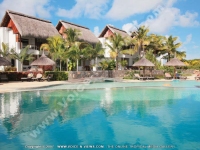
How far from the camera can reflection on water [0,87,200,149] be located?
20.9ft

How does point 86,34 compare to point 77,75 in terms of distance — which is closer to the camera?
point 77,75

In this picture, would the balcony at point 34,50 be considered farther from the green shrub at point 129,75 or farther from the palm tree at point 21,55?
the green shrub at point 129,75

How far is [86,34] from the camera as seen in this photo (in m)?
34.9

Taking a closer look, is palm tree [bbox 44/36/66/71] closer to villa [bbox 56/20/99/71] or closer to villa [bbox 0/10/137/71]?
villa [bbox 0/10/137/71]

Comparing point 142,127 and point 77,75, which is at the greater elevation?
point 77,75

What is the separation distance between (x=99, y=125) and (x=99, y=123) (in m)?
0.25

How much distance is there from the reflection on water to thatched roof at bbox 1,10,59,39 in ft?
53.2

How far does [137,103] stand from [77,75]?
12.6 metres

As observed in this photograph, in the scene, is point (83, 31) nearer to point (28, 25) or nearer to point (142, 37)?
point (142, 37)

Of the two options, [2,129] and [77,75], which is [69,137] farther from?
[77,75]

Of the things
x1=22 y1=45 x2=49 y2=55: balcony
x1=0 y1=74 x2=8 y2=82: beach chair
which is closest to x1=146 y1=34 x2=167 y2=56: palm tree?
x1=22 y1=45 x2=49 y2=55: balcony

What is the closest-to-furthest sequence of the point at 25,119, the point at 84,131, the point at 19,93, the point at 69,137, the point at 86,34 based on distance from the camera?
the point at 69,137, the point at 84,131, the point at 25,119, the point at 19,93, the point at 86,34

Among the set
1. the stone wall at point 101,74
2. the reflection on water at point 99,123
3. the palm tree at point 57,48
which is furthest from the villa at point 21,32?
the reflection on water at point 99,123

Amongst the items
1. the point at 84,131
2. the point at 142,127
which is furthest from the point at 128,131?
the point at 84,131
